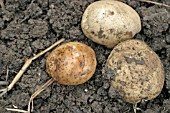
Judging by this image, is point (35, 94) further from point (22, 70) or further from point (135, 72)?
point (135, 72)

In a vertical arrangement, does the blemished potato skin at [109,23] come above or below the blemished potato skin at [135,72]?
above

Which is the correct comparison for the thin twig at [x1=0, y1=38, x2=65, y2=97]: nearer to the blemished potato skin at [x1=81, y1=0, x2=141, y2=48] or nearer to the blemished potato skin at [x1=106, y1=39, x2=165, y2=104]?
the blemished potato skin at [x1=81, y1=0, x2=141, y2=48]

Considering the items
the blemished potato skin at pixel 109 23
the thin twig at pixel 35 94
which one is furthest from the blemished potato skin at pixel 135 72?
the thin twig at pixel 35 94

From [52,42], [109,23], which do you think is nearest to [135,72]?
[109,23]

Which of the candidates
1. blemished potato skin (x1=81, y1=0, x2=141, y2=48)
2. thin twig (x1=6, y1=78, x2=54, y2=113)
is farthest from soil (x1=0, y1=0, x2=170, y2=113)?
blemished potato skin (x1=81, y1=0, x2=141, y2=48)

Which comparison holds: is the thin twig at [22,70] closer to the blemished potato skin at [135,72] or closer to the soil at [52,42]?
the soil at [52,42]
